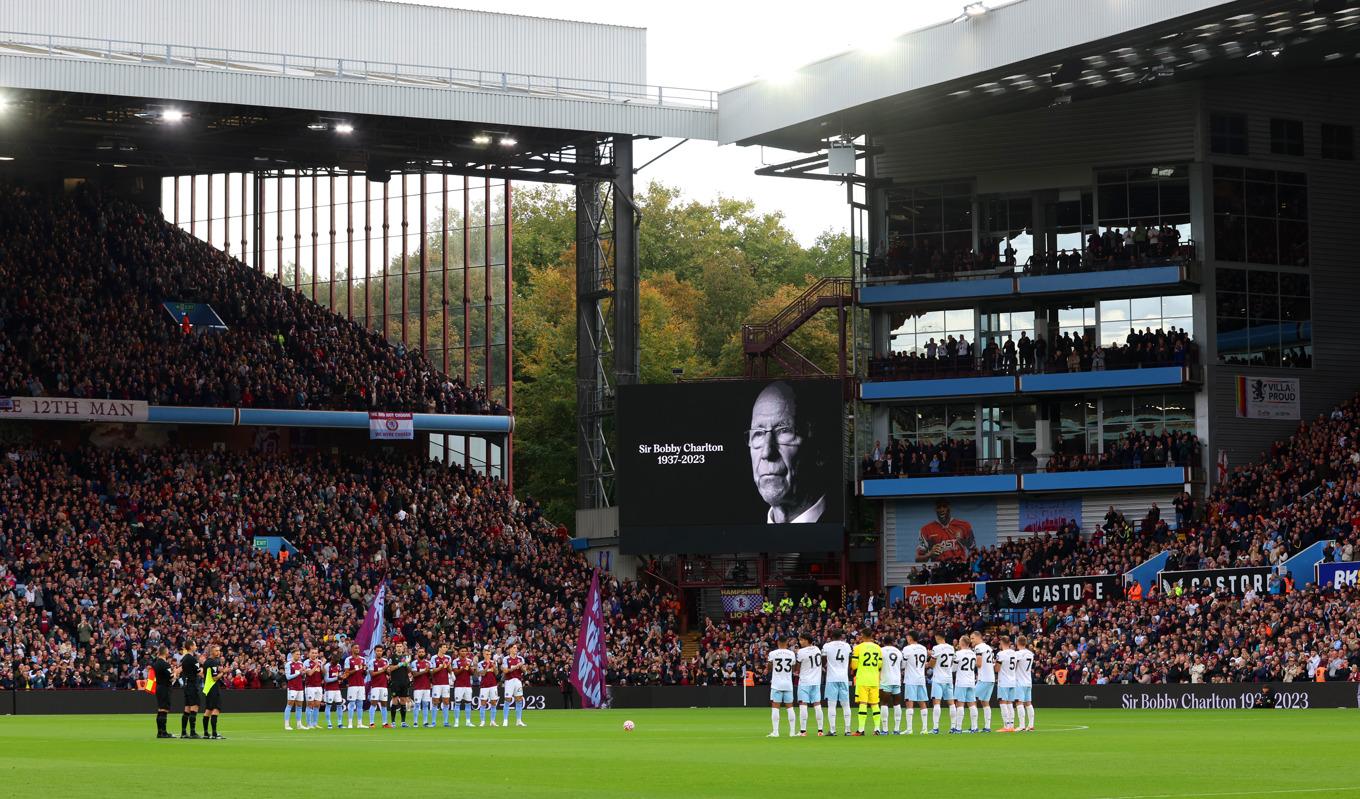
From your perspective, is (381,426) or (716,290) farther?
(716,290)

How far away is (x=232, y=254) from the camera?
89.8 m

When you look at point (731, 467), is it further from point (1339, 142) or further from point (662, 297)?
point (662, 297)

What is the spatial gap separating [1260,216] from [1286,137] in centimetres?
304

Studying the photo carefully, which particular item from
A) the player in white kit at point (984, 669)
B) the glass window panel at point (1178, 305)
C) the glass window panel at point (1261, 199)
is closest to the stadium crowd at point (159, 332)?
the glass window panel at point (1178, 305)

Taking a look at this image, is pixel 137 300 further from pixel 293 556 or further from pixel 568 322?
pixel 568 322

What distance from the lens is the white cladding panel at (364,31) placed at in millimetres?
65625

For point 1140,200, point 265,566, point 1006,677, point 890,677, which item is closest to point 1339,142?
point 1140,200

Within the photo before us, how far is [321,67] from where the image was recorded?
224 ft

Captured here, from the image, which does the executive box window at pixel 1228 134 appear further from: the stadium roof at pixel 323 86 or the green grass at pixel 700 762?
the green grass at pixel 700 762

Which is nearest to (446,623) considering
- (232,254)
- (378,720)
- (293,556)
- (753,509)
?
(293,556)

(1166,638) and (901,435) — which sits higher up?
(901,435)

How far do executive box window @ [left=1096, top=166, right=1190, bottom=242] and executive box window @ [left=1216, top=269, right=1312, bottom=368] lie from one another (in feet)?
8.18

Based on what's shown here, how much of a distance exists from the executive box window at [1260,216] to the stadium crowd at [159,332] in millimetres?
29679

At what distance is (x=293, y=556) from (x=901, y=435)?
22.1 m
